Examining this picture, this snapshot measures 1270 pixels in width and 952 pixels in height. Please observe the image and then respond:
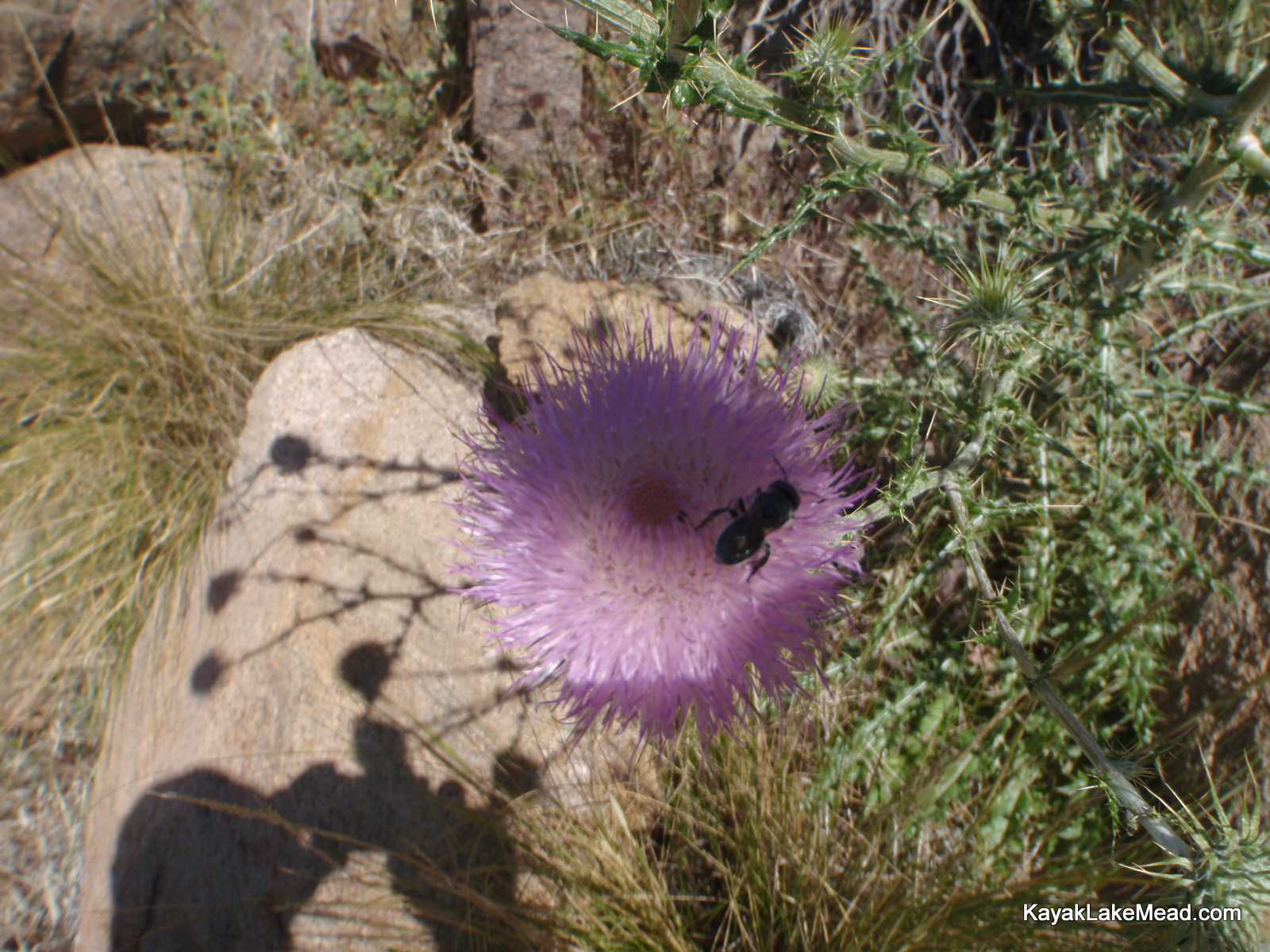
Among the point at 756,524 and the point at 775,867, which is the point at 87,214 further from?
the point at 775,867

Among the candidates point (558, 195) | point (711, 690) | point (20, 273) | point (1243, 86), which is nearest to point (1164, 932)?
point (711, 690)

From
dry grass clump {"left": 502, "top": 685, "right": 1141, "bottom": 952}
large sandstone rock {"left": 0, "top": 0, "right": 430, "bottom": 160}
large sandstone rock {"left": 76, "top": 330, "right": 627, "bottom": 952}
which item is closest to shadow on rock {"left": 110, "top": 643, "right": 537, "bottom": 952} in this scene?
large sandstone rock {"left": 76, "top": 330, "right": 627, "bottom": 952}

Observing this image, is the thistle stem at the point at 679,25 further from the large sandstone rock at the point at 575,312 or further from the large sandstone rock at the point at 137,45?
the large sandstone rock at the point at 137,45

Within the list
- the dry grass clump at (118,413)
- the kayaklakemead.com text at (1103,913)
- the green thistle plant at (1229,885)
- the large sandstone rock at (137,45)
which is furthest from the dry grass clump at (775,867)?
the large sandstone rock at (137,45)

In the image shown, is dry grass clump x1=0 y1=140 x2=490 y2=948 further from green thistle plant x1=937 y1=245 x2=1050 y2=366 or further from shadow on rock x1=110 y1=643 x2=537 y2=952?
green thistle plant x1=937 y1=245 x2=1050 y2=366

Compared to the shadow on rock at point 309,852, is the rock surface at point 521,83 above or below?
above

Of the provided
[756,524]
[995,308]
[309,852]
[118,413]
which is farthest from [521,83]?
[309,852]

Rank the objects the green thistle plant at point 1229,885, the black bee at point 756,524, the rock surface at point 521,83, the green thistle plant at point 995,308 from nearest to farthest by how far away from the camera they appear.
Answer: the green thistle plant at point 1229,885 → the black bee at point 756,524 → the green thistle plant at point 995,308 → the rock surface at point 521,83

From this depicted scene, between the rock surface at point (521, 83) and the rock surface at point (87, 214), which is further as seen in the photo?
the rock surface at point (87, 214)
